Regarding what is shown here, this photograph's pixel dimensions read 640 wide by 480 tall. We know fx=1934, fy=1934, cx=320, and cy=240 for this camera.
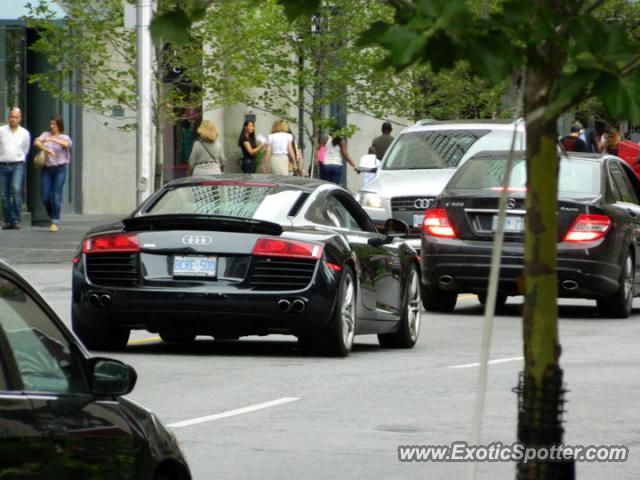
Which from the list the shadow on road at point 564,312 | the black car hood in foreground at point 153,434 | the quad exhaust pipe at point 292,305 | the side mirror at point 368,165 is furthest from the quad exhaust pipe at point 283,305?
the side mirror at point 368,165

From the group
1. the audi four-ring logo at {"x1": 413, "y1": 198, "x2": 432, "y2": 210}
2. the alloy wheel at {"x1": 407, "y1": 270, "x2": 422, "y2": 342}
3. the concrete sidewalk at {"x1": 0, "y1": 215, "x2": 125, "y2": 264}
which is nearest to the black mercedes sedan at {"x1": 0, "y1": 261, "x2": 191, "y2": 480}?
the alloy wheel at {"x1": 407, "y1": 270, "x2": 422, "y2": 342}

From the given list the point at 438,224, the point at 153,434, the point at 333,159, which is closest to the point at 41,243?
the point at 438,224

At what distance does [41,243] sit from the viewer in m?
28.0

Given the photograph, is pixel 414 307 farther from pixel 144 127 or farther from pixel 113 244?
pixel 144 127

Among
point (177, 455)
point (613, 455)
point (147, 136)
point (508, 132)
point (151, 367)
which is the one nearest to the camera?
point (177, 455)

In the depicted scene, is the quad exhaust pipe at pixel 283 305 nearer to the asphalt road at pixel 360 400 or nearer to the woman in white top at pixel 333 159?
the asphalt road at pixel 360 400

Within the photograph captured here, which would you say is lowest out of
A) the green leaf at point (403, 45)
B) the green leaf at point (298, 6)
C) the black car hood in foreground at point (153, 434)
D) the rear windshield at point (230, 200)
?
the rear windshield at point (230, 200)

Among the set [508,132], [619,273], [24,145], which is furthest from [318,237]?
[24,145]

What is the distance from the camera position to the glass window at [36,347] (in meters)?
5.10

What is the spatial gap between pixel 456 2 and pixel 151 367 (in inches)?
353

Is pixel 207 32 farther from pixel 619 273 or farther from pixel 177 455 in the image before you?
pixel 177 455

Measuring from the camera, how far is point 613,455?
9344 millimetres

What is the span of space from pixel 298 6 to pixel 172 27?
0.35 meters

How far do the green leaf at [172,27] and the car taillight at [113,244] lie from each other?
28.5 ft
